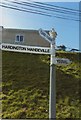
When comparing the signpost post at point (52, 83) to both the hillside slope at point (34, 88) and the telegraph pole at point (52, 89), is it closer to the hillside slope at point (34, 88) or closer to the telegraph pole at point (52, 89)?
the telegraph pole at point (52, 89)

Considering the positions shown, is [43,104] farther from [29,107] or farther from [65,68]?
[65,68]

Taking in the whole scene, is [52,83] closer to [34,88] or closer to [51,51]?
[51,51]

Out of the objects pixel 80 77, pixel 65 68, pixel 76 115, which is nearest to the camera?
pixel 76 115

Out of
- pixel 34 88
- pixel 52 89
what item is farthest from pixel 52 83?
pixel 34 88

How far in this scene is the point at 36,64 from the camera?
23.5 metres

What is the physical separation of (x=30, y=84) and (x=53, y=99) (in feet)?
28.1

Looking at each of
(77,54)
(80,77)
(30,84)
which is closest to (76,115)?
(30,84)

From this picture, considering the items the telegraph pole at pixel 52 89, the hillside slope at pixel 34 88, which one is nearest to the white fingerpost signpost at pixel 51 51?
the telegraph pole at pixel 52 89

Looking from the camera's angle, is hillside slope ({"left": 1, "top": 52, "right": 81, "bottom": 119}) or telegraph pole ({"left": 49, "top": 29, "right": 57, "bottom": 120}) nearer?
telegraph pole ({"left": 49, "top": 29, "right": 57, "bottom": 120})

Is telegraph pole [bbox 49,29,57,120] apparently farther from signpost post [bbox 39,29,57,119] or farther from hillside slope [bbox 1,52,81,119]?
hillside slope [bbox 1,52,81,119]

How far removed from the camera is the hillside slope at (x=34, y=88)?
637 inches

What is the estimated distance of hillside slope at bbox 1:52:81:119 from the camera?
1617 centimetres

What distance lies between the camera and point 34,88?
61.7 feet

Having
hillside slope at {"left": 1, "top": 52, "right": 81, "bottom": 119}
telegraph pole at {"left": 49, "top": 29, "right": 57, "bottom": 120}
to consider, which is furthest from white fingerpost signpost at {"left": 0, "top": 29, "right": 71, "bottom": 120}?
Answer: hillside slope at {"left": 1, "top": 52, "right": 81, "bottom": 119}
